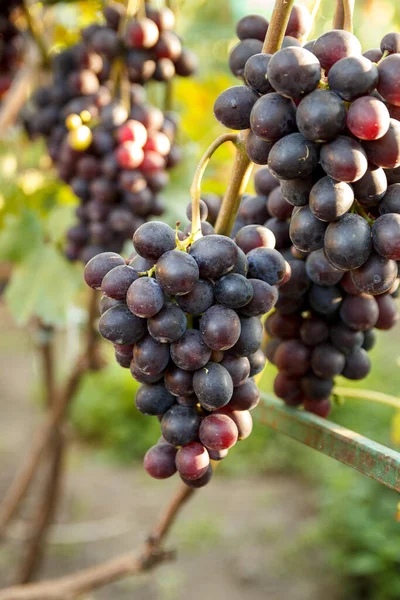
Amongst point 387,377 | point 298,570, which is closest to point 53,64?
point 298,570

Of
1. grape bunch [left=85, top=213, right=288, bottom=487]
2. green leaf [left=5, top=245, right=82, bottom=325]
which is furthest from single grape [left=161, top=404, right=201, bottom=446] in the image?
green leaf [left=5, top=245, right=82, bottom=325]

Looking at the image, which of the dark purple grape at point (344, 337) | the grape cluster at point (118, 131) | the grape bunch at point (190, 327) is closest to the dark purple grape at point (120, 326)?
the grape bunch at point (190, 327)

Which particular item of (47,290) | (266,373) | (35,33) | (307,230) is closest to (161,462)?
(307,230)

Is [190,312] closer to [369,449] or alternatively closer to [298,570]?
[369,449]

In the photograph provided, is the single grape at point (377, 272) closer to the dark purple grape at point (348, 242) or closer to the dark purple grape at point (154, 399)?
the dark purple grape at point (348, 242)

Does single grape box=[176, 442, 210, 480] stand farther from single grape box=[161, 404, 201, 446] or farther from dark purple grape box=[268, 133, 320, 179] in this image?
dark purple grape box=[268, 133, 320, 179]

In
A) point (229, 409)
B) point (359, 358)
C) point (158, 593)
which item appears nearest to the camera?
point (229, 409)
